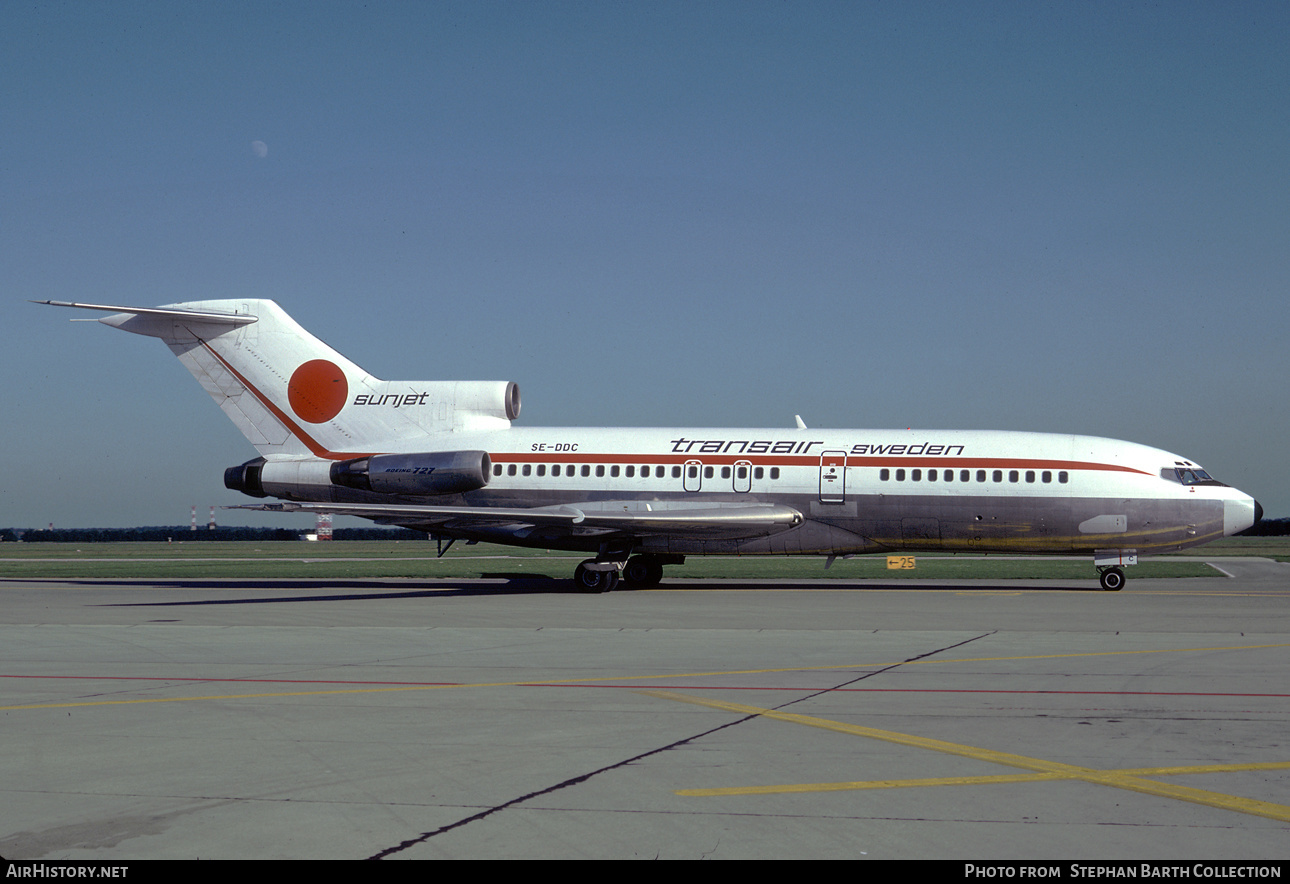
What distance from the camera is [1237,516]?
88.0 ft

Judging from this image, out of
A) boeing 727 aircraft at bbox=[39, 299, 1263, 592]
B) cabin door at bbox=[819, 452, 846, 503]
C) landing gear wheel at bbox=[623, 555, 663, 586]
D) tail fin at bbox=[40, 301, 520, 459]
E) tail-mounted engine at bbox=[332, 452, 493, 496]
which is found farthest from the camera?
tail fin at bbox=[40, 301, 520, 459]

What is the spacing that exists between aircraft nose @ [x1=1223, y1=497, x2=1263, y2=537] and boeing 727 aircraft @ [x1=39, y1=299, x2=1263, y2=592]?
0.04 meters

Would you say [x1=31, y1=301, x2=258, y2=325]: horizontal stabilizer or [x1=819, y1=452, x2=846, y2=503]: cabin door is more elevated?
[x1=31, y1=301, x2=258, y2=325]: horizontal stabilizer

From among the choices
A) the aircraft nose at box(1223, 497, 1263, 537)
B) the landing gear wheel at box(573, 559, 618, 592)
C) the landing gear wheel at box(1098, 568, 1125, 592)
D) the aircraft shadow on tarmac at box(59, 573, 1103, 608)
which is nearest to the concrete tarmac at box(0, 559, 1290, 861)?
the aircraft shadow on tarmac at box(59, 573, 1103, 608)

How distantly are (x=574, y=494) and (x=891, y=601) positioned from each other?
30.9 ft

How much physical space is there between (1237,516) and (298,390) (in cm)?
2463

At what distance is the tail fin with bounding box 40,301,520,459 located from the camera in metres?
31.7

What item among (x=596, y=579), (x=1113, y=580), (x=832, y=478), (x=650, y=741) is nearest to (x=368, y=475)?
(x=596, y=579)

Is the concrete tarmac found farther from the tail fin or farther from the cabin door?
the tail fin

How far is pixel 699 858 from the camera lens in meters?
5.61

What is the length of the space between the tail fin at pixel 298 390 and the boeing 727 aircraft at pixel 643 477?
0.13 ft

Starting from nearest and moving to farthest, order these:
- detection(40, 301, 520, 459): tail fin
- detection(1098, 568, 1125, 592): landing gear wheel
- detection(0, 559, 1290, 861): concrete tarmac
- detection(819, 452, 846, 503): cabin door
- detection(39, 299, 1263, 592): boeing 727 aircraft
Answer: detection(0, 559, 1290, 861): concrete tarmac → detection(1098, 568, 1125, 592): landing gear wheel → detection(39, 299, 1263, 592): boeing 727 aircraft → detection(819, 452, 846, 503): cabin door → detection(40, 301, 520, 459): tail fin
